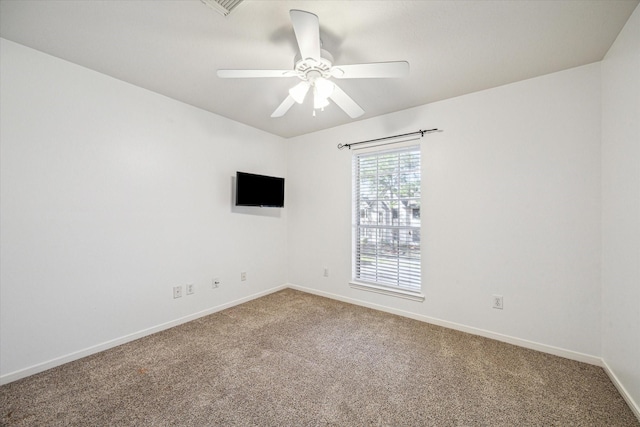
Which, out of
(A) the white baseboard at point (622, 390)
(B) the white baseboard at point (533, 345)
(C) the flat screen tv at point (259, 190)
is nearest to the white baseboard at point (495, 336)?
(B) the white baseboard at point (533, 345)

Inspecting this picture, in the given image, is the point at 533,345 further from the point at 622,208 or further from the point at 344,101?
the point at 344,101

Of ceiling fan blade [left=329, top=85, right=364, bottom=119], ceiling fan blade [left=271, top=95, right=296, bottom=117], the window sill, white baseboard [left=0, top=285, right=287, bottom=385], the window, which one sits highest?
ceiling fan blade [left=271, top=95, right=296, bottom=117]

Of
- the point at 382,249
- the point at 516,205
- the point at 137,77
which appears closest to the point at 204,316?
the point at 382,249

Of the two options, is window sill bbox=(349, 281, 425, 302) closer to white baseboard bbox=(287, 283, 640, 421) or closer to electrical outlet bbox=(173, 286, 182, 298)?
white baseboard bbox=(287, 283, 640, 421)

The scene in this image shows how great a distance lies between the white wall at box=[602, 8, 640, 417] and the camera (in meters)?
1.60

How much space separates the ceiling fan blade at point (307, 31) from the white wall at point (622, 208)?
1.93 metres

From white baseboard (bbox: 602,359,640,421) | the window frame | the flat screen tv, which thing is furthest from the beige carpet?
the flat screen tv

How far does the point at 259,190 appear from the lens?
3.58 metres

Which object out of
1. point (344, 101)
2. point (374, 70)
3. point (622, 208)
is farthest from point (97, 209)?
point (622, 208)

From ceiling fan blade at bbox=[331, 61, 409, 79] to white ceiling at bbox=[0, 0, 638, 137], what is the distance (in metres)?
0.27

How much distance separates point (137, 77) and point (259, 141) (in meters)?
1.64

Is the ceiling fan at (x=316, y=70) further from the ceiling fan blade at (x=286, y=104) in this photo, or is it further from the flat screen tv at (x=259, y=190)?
the flat screen tv at (x=259, y=190)

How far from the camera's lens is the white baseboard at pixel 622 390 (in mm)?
1569

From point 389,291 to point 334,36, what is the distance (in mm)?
2723
